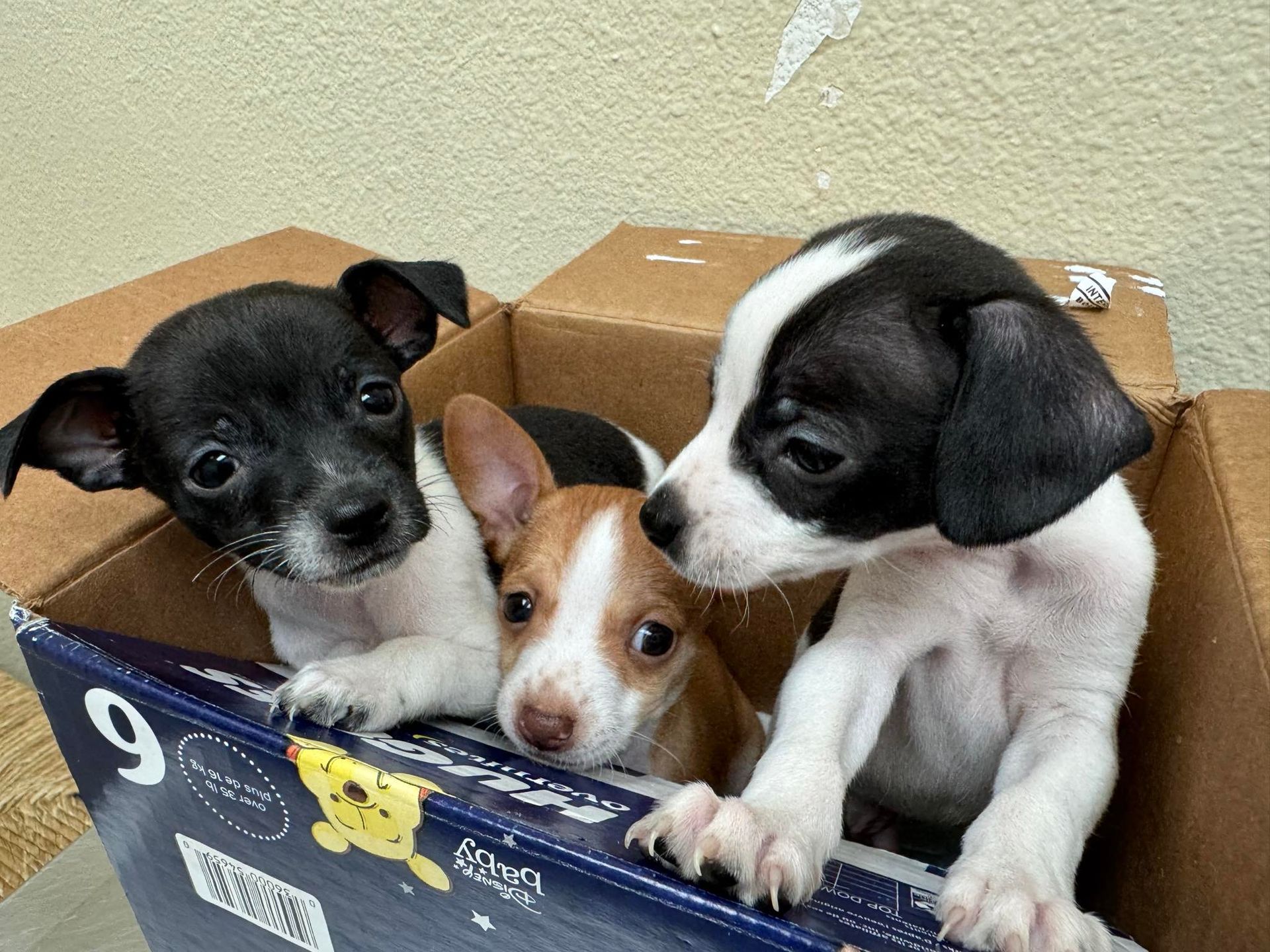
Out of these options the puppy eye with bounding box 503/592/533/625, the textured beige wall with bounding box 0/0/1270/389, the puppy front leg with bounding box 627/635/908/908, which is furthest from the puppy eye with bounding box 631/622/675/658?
the textured beige wall with bounding box 0/0/1270/389

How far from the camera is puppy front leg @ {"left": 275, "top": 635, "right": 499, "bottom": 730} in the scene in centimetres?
138

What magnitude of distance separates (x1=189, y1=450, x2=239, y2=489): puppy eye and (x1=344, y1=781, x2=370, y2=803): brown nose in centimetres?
68

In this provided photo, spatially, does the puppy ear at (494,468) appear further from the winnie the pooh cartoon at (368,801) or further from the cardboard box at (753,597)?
the winnie the pooh cartoon at (368,801)

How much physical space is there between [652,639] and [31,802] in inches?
75.7

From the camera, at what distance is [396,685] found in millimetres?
1550

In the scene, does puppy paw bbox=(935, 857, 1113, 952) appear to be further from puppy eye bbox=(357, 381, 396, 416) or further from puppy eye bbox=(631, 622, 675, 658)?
puppy eye bbox=(357, 381, 396, 416)

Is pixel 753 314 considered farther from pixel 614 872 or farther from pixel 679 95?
pixel 679 95

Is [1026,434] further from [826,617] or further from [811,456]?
[826,617]

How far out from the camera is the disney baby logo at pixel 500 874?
3.33ft

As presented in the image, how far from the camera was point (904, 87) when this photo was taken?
2.20 m

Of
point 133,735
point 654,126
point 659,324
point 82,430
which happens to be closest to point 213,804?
point 133,735

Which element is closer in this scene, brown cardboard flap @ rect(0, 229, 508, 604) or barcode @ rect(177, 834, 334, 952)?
barcode @ rect(177, 834, 334, 952)

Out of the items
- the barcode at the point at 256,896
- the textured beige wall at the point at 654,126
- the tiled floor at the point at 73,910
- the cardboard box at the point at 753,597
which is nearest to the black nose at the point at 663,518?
the cardboard box at the point at 753,597

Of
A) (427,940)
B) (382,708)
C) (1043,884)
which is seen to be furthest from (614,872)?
(382,708)
